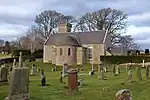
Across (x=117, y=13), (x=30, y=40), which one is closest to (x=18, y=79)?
(x=117, y=13)

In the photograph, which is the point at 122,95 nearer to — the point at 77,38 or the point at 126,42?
the point at 77,38

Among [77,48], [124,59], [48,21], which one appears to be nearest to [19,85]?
[124,59]

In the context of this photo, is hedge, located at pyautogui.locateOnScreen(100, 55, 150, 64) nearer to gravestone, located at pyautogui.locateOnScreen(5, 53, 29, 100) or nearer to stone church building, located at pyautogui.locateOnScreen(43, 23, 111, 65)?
stone church building, located at pyautogui.locateOnScreen(43, 23, 111, 65)

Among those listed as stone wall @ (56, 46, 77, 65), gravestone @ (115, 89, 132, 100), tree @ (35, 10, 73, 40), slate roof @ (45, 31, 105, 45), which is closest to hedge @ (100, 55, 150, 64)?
slate roof @ (45, 31, 105, 45)

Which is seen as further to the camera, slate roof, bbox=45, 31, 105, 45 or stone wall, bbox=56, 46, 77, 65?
slate roof, bbox=45, 31, 105, 45

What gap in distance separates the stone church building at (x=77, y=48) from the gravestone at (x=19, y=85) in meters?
45.0

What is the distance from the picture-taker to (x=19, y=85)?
13.9m

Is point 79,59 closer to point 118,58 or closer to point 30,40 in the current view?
point 118,58

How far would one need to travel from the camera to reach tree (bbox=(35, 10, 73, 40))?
81625 mm

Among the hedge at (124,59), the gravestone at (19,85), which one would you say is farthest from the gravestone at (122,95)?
the hedge at (124,59)

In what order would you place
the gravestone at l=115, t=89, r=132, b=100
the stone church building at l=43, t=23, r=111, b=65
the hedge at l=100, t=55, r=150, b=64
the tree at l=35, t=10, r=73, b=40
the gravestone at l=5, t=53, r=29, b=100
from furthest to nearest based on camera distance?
the tree at l=35, t=10, r=73, b=40
the stone church building at l=43, t=23, r=111, b=65
the hedge at l=100, t=55, r=150, b=64
the gravestone at l=5, t=53, r=29, b=100
the gravestone at l=115, t=89, r=132, b=100

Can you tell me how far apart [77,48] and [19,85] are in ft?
159

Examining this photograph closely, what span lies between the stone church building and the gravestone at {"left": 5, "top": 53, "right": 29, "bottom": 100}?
44975 mm

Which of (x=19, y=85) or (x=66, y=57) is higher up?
(x=66, y=57)
